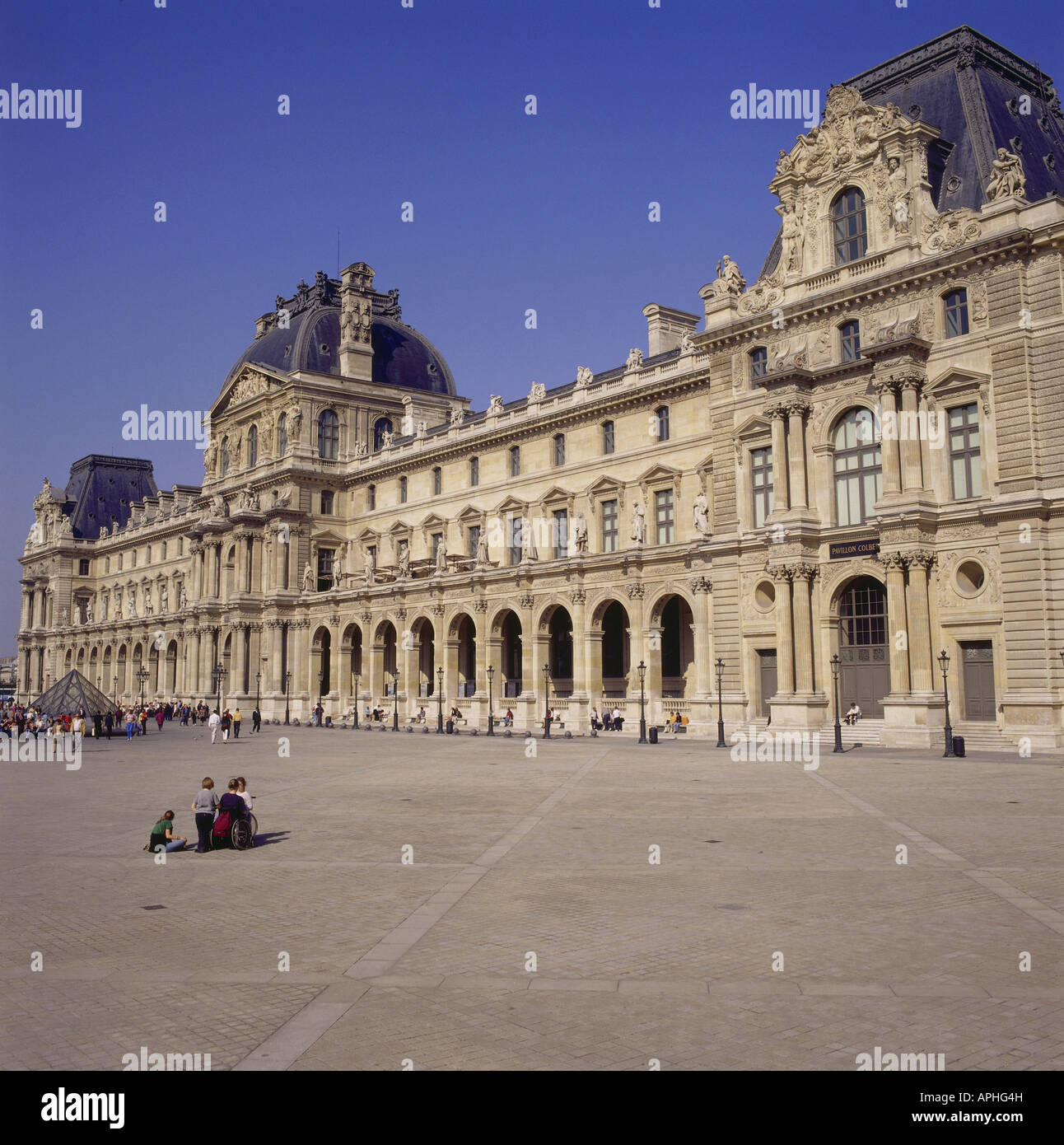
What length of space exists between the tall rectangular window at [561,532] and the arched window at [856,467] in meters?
21.0

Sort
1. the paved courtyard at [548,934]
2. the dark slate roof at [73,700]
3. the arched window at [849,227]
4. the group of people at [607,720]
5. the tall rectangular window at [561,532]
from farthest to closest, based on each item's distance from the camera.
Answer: the tall rectangular window at [561,532], the dark slate roof at [73,700], the group of people at [607,720], the arched window at [849,227], the paved courtyard at [548,934]

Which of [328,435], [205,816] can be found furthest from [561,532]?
[205,816]

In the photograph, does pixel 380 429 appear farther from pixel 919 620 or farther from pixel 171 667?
pixel 919 620

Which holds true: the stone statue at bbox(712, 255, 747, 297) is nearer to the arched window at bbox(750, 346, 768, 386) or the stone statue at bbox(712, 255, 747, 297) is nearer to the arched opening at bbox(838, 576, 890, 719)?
the arched window at bbox(750, 346, 768, 386)

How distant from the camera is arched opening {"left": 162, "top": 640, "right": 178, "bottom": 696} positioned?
104m

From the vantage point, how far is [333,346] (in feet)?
288

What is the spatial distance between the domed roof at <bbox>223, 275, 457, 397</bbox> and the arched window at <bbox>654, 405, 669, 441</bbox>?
38600mm

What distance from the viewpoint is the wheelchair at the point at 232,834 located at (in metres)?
16.8

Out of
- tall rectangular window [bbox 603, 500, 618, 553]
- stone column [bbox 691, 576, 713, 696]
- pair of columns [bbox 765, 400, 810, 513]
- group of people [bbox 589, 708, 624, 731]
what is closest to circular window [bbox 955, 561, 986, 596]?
pair of columns [bbox 765, 400, 810, 513]

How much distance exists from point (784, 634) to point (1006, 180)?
59.1 feet

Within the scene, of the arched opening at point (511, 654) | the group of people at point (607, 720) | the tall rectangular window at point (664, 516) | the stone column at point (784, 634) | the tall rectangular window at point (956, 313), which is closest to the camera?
the tall rectangular window at point (956, 313)

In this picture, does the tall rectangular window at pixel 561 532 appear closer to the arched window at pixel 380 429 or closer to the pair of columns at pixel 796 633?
the pair of columns at pixel 796 633

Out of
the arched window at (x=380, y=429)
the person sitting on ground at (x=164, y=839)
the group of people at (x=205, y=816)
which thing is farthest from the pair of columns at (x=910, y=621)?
the arched window at (x=380, y=429)
